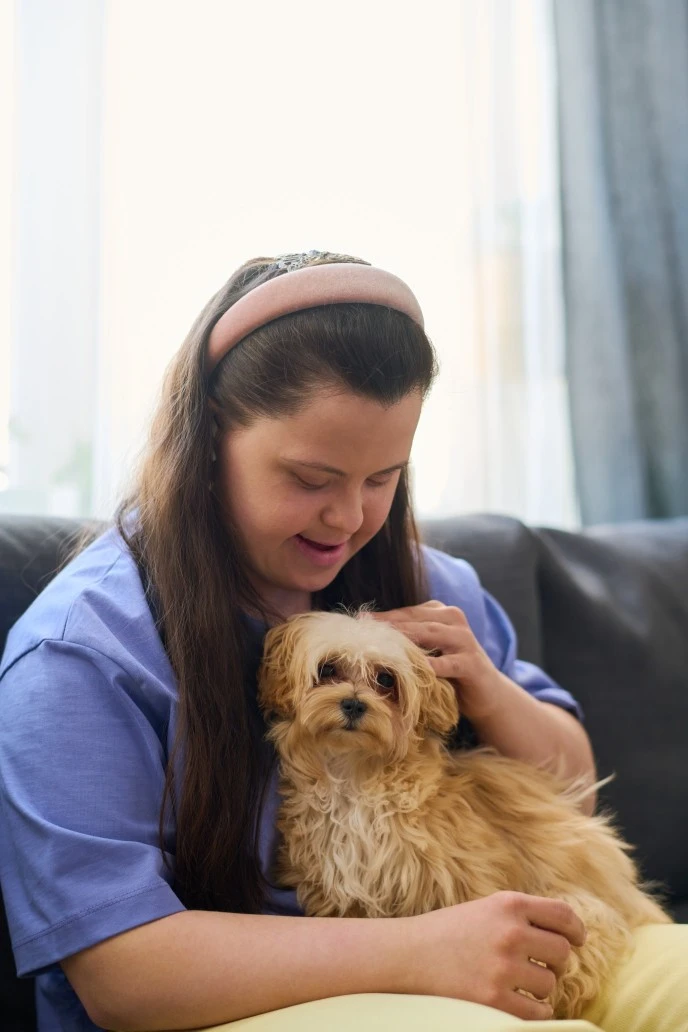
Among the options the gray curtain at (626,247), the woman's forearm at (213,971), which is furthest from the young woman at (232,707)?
the gray curtain at (626,247)

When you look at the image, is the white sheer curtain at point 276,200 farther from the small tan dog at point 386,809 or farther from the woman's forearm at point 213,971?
the woman's forearm at point 213,971

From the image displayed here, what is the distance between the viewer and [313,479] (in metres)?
1.16

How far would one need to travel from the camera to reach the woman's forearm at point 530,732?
132 cm

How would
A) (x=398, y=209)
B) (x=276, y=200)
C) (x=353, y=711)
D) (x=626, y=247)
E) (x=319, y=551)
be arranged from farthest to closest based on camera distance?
(x=626, y=247), (x=398, y=209), (x=276, y=200), (x=319, y=551), (x=353, y=711)

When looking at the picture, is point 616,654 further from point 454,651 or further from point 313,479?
point 313,479

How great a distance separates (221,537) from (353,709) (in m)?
0.28

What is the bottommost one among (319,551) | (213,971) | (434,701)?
(213,971)

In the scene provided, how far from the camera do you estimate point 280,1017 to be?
36.8 inches

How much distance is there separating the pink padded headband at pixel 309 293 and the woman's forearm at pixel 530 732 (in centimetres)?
52

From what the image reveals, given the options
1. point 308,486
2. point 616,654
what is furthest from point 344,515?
point 616,654

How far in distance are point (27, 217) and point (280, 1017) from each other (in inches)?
63.3

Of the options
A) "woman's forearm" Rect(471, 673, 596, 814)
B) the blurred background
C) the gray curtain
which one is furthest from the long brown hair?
the gray curtain

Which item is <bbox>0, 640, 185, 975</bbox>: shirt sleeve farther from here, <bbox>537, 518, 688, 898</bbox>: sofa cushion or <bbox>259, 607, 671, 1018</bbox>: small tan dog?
<bbox>537, 518, 688, 898</bbox>: sofa cushion

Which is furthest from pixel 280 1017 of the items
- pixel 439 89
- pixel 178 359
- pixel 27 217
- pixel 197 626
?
pixel 439 89
